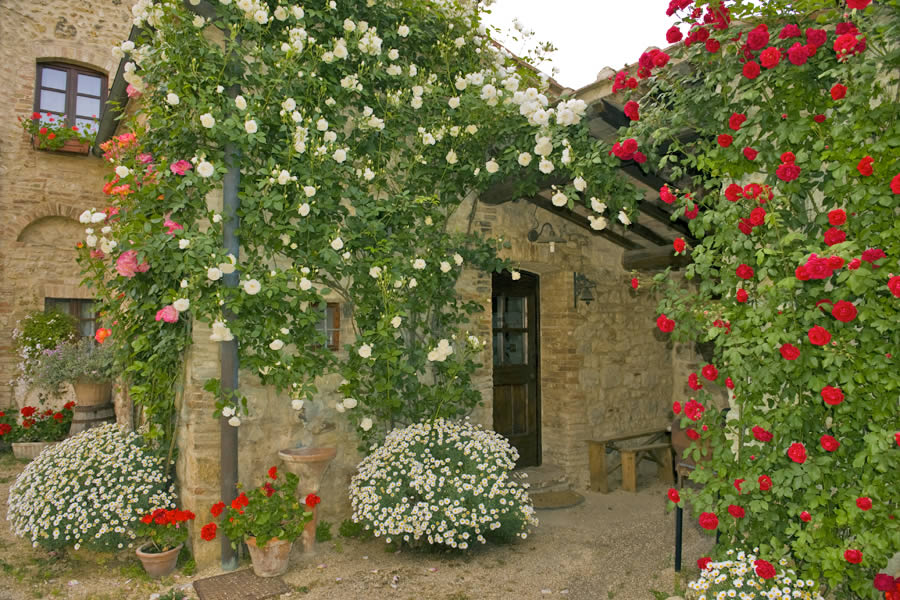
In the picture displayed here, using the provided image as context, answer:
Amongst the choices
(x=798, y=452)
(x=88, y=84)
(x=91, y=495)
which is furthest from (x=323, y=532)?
(x=88, y=84)

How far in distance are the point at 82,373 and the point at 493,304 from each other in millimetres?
4411

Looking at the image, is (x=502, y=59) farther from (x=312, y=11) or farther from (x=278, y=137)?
(x=278, y=137)

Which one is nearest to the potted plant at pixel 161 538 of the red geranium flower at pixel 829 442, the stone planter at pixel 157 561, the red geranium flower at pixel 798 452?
the stone planter at pixel 157 561

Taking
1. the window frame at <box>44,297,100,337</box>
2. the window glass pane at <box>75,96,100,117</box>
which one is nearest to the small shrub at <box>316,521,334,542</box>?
the window frame at <box>44,297,100,337</box>

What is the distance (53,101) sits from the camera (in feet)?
28.5

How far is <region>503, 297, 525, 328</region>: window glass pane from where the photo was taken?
6.42 metres

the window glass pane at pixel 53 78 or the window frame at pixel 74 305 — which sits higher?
the window glass pane at pixel 53 78

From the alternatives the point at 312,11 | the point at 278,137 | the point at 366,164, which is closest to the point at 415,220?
the point at 366,164

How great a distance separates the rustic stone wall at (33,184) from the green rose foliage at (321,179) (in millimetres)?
4209

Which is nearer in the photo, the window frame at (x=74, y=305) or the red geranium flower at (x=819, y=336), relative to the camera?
the red geranium flower at (x=819, y=336)

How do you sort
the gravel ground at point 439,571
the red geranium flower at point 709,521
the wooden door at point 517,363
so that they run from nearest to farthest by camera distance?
the red geranium flower at point 709,521 < the gravel ground at point 439,571 < the wooden door at point 517,363

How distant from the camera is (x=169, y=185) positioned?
13.5 ft

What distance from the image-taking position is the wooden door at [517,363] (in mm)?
6328

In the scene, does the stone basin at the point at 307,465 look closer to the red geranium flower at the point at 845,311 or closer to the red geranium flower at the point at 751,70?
the red geranium flower at the point at 845,311
